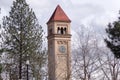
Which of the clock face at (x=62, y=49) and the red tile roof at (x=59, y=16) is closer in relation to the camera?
the clock face at (x=62, y=49)

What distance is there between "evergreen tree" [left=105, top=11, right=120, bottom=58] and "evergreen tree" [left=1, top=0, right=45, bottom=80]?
63.6 feet

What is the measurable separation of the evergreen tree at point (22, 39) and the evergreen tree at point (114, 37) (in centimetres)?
1940

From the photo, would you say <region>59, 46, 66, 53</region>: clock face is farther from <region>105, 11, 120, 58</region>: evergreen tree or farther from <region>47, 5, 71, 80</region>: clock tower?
<region>105, 11, 120, 58</region>: evergreen tree

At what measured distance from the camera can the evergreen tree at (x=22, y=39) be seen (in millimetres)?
49312

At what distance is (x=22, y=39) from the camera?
49.3m

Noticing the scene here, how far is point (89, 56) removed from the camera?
47.3 metres

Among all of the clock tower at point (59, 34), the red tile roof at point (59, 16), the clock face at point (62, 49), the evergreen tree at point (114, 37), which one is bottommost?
the evergreen tree at point (114, 37)

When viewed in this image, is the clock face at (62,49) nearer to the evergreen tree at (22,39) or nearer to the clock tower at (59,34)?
the clock tower at (59,34)

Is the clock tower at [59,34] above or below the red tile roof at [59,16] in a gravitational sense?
below

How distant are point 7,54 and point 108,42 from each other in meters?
22.2

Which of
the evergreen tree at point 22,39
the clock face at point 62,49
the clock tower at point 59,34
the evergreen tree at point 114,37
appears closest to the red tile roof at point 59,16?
the clock tower at point 59,34

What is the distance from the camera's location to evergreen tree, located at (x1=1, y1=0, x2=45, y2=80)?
49312mm

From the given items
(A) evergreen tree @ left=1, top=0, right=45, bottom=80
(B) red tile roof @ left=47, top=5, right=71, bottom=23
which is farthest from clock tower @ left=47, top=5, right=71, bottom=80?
(A) evergreen tree @ left=1, top=0, right=45, bottom=80

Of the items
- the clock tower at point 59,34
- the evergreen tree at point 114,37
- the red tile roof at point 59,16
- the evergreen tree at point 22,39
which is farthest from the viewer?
the red tile roof at point 59,16
